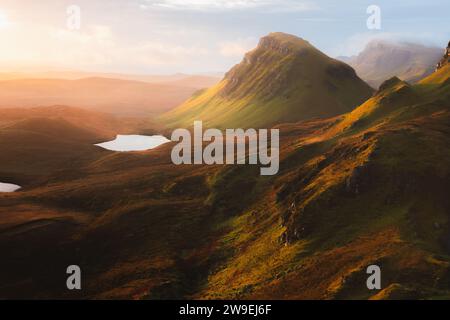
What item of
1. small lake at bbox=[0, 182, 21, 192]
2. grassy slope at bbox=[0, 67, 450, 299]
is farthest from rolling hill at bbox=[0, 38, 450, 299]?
small lake at bbox=[0, 182, 21, 192]

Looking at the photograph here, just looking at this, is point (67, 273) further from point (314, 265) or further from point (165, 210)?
point (314, 265)

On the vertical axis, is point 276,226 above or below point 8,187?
below

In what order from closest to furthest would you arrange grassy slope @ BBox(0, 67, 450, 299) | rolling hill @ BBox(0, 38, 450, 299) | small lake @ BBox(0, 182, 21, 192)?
rolling hill @ BBox(0, 38, 450, 299)
grassy slope @ BBox(0, 67, 450, 299)
small lake @ BBox(0, 182, 21, 192)

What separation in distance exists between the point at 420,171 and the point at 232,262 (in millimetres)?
36054

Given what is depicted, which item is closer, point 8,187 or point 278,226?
point 278,226

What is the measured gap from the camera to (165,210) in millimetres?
103875

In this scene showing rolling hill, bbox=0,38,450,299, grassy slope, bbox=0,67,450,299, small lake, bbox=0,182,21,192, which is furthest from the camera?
small lake, bbox=0,182,21,192

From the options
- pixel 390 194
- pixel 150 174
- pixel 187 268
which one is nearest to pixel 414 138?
pixel 390 194

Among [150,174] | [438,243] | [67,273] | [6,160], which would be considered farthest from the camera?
[6,160]

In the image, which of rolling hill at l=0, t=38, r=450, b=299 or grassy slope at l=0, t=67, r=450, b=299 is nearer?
rolling hill at l=0, t=38, r=450, b=299

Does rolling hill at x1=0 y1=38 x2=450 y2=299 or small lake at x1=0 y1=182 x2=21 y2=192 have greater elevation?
small lake at x1=0 y1=182 x2=21 y2=192

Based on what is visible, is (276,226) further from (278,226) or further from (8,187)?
(8,187)

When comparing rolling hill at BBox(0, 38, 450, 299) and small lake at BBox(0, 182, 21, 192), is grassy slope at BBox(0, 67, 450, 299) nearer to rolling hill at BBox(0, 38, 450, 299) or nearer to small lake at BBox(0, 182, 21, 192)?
rolling hill at BBox(0, 38, 450, 299)

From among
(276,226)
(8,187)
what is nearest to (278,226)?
(276,226)
